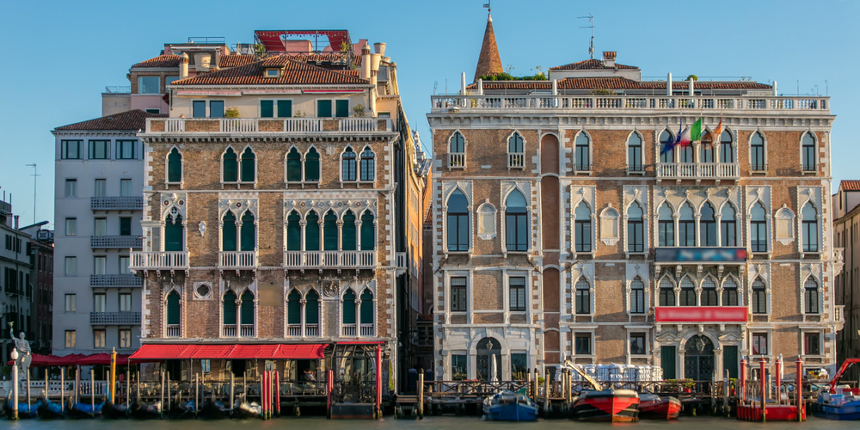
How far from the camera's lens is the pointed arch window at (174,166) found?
160ft

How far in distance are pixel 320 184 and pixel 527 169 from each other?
858 cm

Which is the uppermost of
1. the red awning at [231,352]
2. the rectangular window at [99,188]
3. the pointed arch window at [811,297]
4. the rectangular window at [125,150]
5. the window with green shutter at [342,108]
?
the window with green shutter at [342,108]

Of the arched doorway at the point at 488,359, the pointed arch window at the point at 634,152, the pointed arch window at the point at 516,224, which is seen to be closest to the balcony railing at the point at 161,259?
the arched doorway at the point at 488,359

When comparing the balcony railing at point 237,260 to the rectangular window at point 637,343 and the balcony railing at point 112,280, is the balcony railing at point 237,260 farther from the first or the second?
Result: the rectangular window at point 637,343

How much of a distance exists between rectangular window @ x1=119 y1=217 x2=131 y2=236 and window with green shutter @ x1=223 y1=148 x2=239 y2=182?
A: 951 centimetres

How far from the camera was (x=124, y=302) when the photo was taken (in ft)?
183

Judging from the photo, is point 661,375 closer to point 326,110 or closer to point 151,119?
point 326,110

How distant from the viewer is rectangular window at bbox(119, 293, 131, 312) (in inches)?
2191

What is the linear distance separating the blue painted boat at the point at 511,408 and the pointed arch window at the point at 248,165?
1415 cm

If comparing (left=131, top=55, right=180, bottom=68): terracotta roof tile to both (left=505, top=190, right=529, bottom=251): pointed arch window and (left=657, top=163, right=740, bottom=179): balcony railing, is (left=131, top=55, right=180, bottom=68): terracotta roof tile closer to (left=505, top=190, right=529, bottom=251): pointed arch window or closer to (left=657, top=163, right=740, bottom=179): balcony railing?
(left=505, top=190, right=529, bottom=251): pointed arch window

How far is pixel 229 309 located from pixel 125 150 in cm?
1236

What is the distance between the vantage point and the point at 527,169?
48.4 m

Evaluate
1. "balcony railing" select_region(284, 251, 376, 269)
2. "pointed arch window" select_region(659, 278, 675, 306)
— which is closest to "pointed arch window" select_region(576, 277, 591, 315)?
"pointed arch window" select_region(659, 278, 675, 306)

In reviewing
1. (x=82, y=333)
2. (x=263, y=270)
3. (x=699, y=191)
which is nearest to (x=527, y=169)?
(x=699, y=191)
